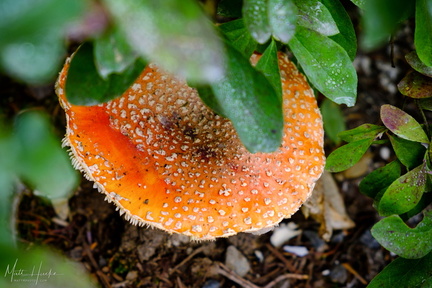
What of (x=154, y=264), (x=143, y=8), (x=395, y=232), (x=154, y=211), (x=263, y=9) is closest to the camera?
(x=143, y=8)

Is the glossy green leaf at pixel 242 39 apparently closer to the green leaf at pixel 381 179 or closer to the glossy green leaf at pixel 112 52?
the glossy green leaf at pixel 112 52

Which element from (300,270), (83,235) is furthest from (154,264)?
(300,270)

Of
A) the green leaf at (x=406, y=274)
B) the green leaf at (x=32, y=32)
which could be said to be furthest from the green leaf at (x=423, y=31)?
the green leaf at (x=32, y=32)

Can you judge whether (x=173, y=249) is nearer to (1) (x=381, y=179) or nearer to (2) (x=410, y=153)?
(1) (x=381, y=179)

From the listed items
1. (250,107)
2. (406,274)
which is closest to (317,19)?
(250,107)

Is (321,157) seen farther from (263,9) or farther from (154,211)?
(263,9)
